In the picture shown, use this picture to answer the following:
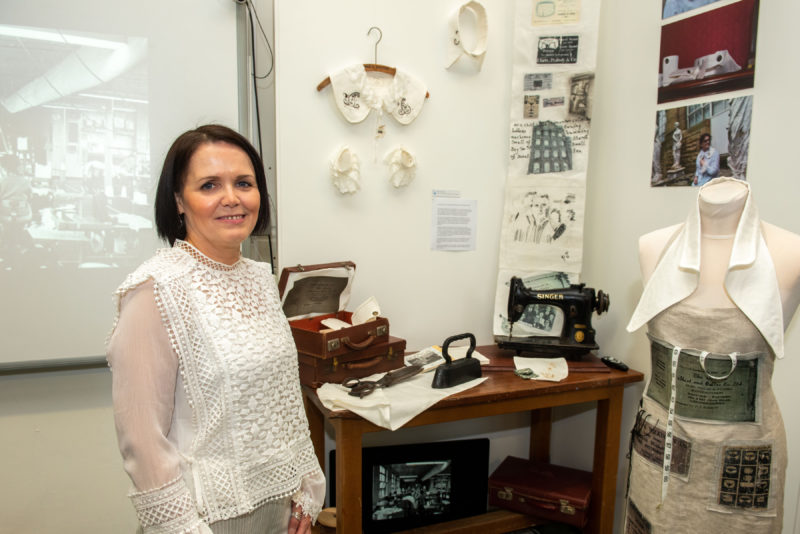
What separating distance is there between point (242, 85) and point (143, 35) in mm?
357

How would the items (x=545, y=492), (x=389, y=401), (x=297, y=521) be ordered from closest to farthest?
1. (x=297, y=521)
2. (x=389, y=401)
3. (x=545, y=492)

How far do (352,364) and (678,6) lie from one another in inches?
71.3

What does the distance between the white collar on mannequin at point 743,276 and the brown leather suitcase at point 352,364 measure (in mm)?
884

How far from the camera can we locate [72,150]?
1.68 meters

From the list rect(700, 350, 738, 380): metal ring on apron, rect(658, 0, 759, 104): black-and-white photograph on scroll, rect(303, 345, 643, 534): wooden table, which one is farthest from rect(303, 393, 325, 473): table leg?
rect(658, 0, 759, 104): black-and-white photograph on scroll

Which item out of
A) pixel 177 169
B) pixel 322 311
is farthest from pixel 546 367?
pixel 177 169

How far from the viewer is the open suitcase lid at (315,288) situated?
1.87m

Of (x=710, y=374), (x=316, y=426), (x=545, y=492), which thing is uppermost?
(x=710, y=374)

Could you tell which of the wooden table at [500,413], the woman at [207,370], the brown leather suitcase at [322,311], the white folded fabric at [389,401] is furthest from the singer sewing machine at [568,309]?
the woman at [207,370]

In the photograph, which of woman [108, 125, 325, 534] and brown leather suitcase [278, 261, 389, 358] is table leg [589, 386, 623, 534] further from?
woman [108, 125, 325, 534]

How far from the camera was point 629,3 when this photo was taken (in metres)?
2.10

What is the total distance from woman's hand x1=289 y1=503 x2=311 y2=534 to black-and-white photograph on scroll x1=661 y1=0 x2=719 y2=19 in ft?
6.93

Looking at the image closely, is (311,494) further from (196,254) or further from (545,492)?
(545,492)

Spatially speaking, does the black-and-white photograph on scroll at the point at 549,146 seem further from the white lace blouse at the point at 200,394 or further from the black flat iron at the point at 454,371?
the white lace blouse at the point at 200,394
